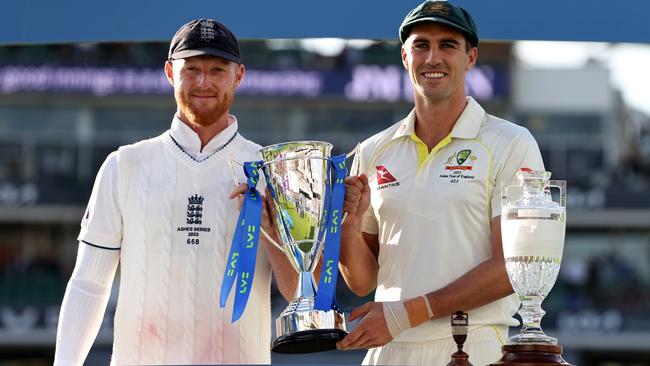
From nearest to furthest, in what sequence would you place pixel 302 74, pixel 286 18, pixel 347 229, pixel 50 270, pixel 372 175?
pixel 347 229 → pixel 372 175 → pixel 286 18 → pixel 50 270 → pixel 302 74

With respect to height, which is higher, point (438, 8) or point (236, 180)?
point (438, 8)

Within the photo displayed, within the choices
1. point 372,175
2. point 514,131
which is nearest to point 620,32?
point 514,131

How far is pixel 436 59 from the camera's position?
354cm

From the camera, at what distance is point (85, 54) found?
3025 centimetres

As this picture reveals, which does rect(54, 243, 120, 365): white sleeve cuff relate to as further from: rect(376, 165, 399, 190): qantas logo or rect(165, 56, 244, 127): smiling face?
rect(376, 165, 399, 190): qantas logo

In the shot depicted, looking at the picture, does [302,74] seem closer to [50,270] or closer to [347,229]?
[50,270]

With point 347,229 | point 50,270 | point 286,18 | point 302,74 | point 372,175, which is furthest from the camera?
point 302,74

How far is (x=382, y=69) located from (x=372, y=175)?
82.4 ft

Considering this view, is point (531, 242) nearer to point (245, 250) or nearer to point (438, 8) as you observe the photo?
point (245, 250)

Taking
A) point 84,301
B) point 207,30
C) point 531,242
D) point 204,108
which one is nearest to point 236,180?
point 204,108

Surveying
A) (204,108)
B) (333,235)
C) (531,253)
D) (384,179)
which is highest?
(204,108)

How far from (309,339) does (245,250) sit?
10.5 inches

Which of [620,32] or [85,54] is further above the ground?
[85,54]

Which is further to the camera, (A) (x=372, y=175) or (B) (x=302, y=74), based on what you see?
(B) (x=302, y=74)
